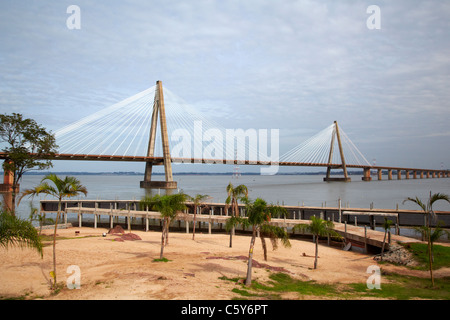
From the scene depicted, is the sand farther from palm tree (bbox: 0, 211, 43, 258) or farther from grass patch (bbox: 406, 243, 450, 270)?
palm tree (bbox: 0, 211, 43, 258)

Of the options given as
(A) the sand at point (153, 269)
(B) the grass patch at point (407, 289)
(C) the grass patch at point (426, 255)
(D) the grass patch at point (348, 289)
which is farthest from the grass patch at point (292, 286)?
(C) the grass patch at point (426, 255)

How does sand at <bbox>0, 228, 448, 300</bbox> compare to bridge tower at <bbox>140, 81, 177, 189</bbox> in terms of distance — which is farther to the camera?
bridge tower at <bbox>140, 81, 177, 189</bbox>

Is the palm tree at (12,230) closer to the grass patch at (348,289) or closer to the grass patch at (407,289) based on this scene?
the grass patch at (348,289)

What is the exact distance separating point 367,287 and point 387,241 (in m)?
9.64

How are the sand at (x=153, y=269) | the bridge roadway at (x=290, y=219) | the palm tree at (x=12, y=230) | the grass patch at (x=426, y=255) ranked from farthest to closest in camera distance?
the bridge roadway at (x=290, y=219) < the grass patch at (x=426, y=255) < the sand at (x=153, y=269) < the palm tree at (x=12, y=230)

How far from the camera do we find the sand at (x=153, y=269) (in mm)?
10466

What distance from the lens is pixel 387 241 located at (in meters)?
21.7

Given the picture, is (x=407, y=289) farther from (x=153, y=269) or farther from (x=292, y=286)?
(x=153, y=269)

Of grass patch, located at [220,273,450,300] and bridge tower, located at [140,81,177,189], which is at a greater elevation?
bridge tower, located at [140,81,177,189]

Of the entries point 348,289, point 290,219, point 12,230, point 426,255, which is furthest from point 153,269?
point 290,219

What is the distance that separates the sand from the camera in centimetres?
1047

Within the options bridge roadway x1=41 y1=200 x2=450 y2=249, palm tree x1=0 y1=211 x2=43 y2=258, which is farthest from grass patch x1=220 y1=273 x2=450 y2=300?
bridge roadway x1=41 y1=200 x2=450 y2=249
